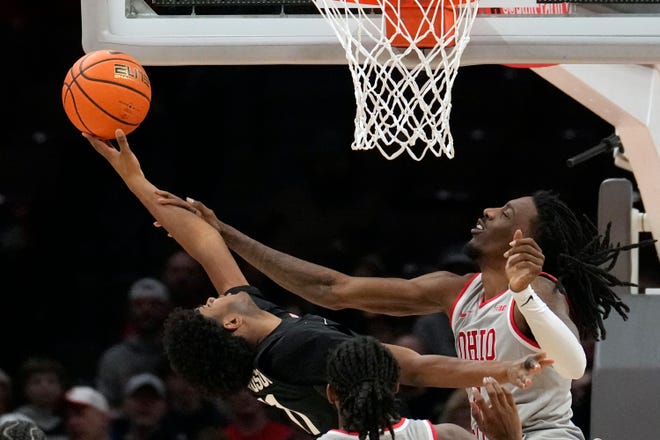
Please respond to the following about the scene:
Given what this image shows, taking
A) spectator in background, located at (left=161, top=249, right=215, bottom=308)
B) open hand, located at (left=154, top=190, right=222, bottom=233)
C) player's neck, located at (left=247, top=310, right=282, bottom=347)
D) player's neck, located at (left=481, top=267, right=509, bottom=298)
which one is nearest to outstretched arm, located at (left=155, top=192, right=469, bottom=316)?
open hand, located at (left=154, top=190, right=222, bottom=233)

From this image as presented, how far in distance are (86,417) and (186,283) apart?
2.94 ft

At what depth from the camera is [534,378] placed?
3.38 metres

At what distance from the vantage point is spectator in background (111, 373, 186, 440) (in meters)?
5.59

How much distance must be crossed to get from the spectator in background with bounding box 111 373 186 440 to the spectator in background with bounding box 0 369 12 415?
20.2 inches

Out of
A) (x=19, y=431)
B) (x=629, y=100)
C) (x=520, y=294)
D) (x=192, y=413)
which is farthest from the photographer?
(x=192, y=413)

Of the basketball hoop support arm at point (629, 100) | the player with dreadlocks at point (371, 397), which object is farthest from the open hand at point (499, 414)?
the basketball hoop support arm at point (629, 100)

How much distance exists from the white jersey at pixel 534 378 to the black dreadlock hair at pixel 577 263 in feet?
0.63

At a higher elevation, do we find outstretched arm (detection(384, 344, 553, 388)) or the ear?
the ear

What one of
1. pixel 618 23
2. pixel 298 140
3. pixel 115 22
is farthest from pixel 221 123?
pixel 618 23

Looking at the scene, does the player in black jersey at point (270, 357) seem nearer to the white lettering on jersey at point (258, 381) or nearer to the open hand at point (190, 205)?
the white lettering on jersey at point (258, 381)

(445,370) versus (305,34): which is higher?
(305,34)

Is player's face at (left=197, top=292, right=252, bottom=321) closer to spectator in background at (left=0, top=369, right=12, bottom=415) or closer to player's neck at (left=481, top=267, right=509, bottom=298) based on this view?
player's neck at (left=481, top=267, right=509, bottom=298)

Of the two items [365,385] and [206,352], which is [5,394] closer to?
[206,352]

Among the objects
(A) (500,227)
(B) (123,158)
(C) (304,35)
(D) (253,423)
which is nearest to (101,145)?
(B) (123,158)
